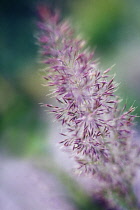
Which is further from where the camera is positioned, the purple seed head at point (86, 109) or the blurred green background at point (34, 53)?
the blurred green background at point (34, 53)

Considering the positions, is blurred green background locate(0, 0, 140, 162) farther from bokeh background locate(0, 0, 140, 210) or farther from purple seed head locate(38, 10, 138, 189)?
purple seed head locate(38, 10, 138, 189)

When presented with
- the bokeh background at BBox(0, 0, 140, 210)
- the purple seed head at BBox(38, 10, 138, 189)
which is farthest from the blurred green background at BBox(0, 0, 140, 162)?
the purple seed head at BBox(38, 10, 138, 189)

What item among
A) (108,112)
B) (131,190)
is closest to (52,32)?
(108,112)

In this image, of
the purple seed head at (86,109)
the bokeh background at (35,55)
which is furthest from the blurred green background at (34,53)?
the purple seed head at (86,109)

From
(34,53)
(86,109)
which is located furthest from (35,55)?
(86,109)

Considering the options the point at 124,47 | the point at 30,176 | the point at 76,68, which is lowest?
the point at 30,176

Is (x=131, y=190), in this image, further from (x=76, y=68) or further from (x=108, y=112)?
(x=76, y=68)

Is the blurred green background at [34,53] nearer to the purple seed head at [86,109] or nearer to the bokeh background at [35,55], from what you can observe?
the bokeh background at [35,55]
